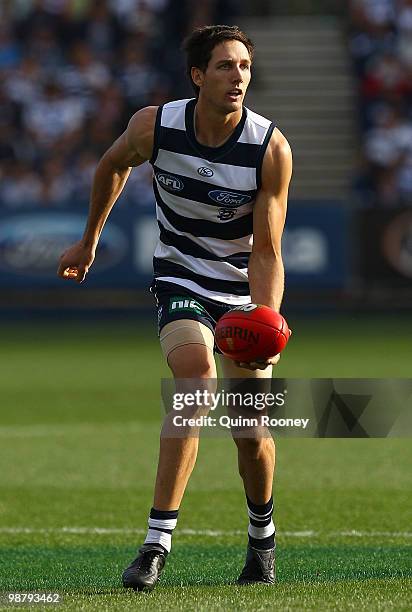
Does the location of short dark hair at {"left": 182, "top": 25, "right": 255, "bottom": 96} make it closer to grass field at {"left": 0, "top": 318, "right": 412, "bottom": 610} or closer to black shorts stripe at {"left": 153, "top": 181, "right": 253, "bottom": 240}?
black shorts stripe at {"left": 153, "top": 181, "right": 253, "bottom": 240}

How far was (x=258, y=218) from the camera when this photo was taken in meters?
5.63

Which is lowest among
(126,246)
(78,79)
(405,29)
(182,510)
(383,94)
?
(126,246)

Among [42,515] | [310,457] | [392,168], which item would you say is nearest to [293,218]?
[392,168]

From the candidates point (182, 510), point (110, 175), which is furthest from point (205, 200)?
point (182, 510)

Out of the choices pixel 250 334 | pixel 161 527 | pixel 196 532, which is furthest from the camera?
pixel 196 532

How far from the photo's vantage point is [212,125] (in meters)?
5.71

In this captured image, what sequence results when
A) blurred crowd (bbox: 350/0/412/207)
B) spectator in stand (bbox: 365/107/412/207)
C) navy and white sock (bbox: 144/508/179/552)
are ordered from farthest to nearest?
blurred crowd (bbox: 350/0/412/207) < spectator in stand (bbox: 365/107/412/207) < navy and white sock (bbox: 144/508/179/552)

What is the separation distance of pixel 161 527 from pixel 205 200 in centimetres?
139

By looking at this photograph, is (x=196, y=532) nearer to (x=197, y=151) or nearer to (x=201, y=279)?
(x=201, y=279)

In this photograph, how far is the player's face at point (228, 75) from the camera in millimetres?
5566

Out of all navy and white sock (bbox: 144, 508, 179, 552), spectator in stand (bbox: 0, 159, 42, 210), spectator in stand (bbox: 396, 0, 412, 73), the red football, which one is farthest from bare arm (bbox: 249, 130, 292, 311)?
spectator in stand (bbox: 396, 0, 412, 73)

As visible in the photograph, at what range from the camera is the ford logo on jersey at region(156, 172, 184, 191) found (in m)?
5.74

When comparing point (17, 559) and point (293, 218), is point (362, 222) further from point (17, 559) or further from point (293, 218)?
point (17, 559)

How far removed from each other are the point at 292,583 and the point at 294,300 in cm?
1399
